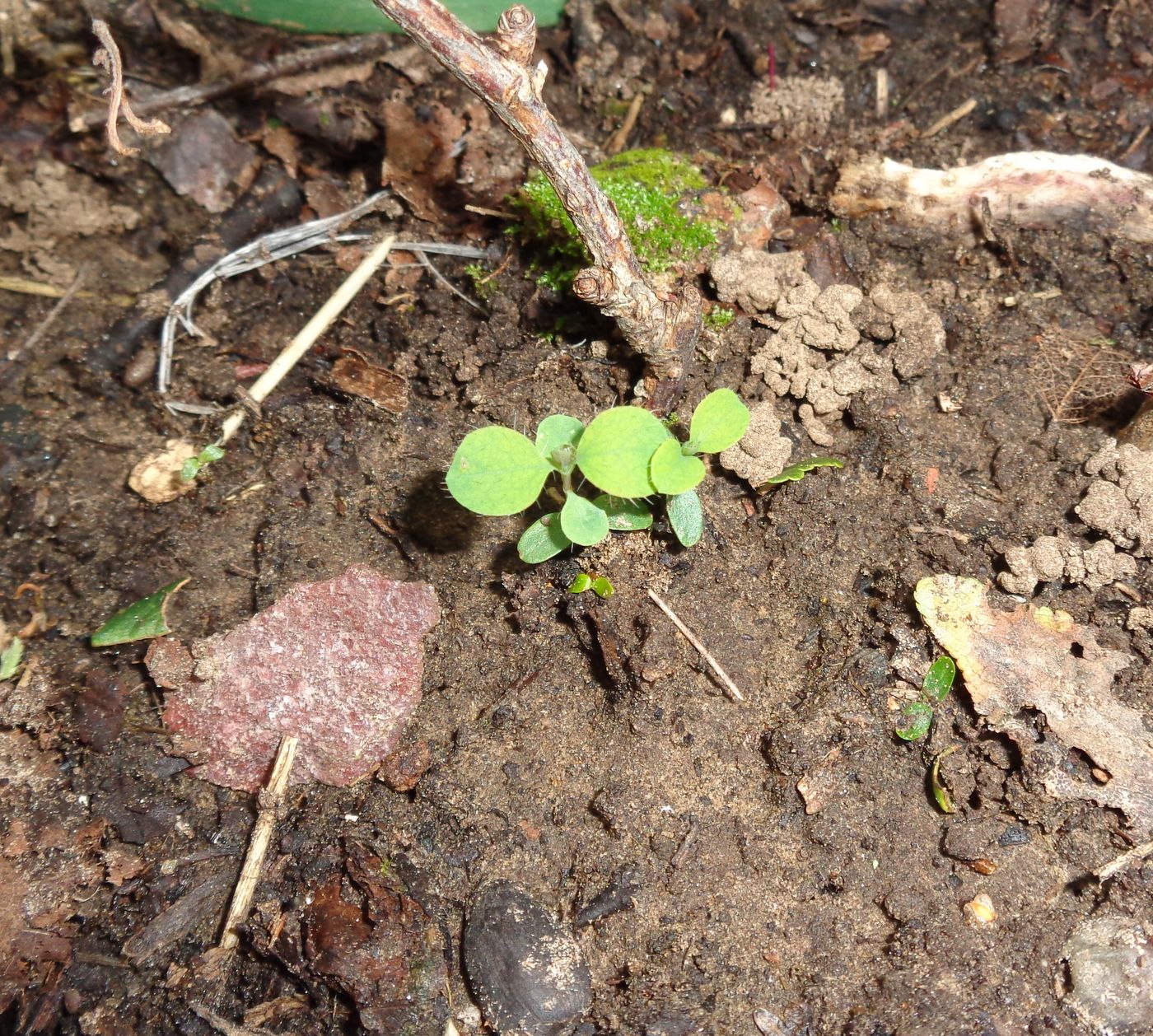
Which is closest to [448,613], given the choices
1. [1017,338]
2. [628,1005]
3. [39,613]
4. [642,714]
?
[642,714]

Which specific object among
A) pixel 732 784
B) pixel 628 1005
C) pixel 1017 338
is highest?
pixel 1017 338

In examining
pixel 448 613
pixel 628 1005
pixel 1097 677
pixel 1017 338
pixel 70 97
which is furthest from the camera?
pixel 70 97

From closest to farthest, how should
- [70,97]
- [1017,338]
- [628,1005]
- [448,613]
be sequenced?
1. [628,1005]
2. [448,613]
3. [1017,338]
4. [70,97]

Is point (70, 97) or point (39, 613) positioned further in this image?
point (70, 97)

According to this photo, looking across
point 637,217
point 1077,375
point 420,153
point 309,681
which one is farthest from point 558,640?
point 420,153

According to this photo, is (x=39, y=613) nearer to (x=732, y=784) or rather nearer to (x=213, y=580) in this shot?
(x=213, y=580)

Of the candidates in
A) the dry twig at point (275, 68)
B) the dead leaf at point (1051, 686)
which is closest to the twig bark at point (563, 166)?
the dead leaf at point (1051, 686)

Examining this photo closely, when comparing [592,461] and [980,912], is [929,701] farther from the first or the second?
[592,461]

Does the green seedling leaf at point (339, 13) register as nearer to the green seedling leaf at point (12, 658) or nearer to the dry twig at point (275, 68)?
the dry twig at point (275, 68)
